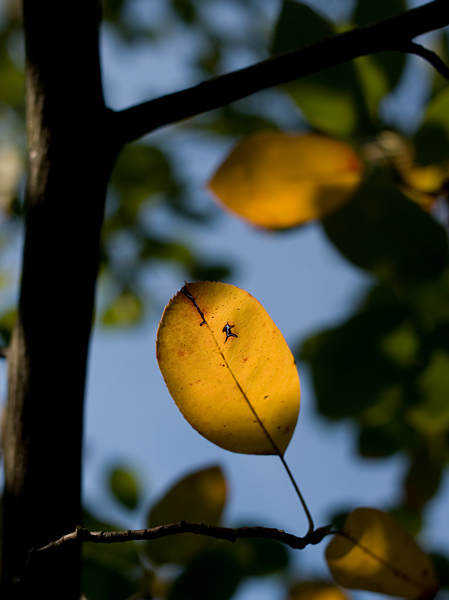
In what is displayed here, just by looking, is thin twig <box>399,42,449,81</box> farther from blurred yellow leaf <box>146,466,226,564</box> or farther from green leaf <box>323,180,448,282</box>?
blurred yellow leaf <box>146,466,226,564</box>

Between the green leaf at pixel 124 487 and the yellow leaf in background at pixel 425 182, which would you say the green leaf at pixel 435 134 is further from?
the green leaf at pixel 124 487

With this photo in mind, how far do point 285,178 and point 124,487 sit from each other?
55 centimetres

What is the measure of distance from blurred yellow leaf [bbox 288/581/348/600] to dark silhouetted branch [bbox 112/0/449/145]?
498mm

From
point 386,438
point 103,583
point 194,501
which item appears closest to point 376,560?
point 194,501

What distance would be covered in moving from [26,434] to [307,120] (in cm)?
44

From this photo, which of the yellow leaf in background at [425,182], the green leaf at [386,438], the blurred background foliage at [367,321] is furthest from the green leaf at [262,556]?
the yellow leaf in background at [425,182]

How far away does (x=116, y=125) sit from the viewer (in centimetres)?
40

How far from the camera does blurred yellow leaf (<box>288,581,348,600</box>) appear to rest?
539 millimetres

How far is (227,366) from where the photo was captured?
1.05ft

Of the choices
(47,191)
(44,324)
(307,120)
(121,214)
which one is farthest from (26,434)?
(121,214)

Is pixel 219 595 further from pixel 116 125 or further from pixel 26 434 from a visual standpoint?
pixel 116 125

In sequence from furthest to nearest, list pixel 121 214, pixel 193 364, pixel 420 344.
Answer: pixel 121 214 → pixel 420 344 → pixel 193 364

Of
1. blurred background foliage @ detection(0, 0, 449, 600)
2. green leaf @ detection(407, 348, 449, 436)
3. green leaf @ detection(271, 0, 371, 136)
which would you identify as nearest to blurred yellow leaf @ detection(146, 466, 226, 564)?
blurred background foliage @ detection(0, 0, 449, 600)

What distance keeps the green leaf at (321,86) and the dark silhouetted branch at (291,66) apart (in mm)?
150
